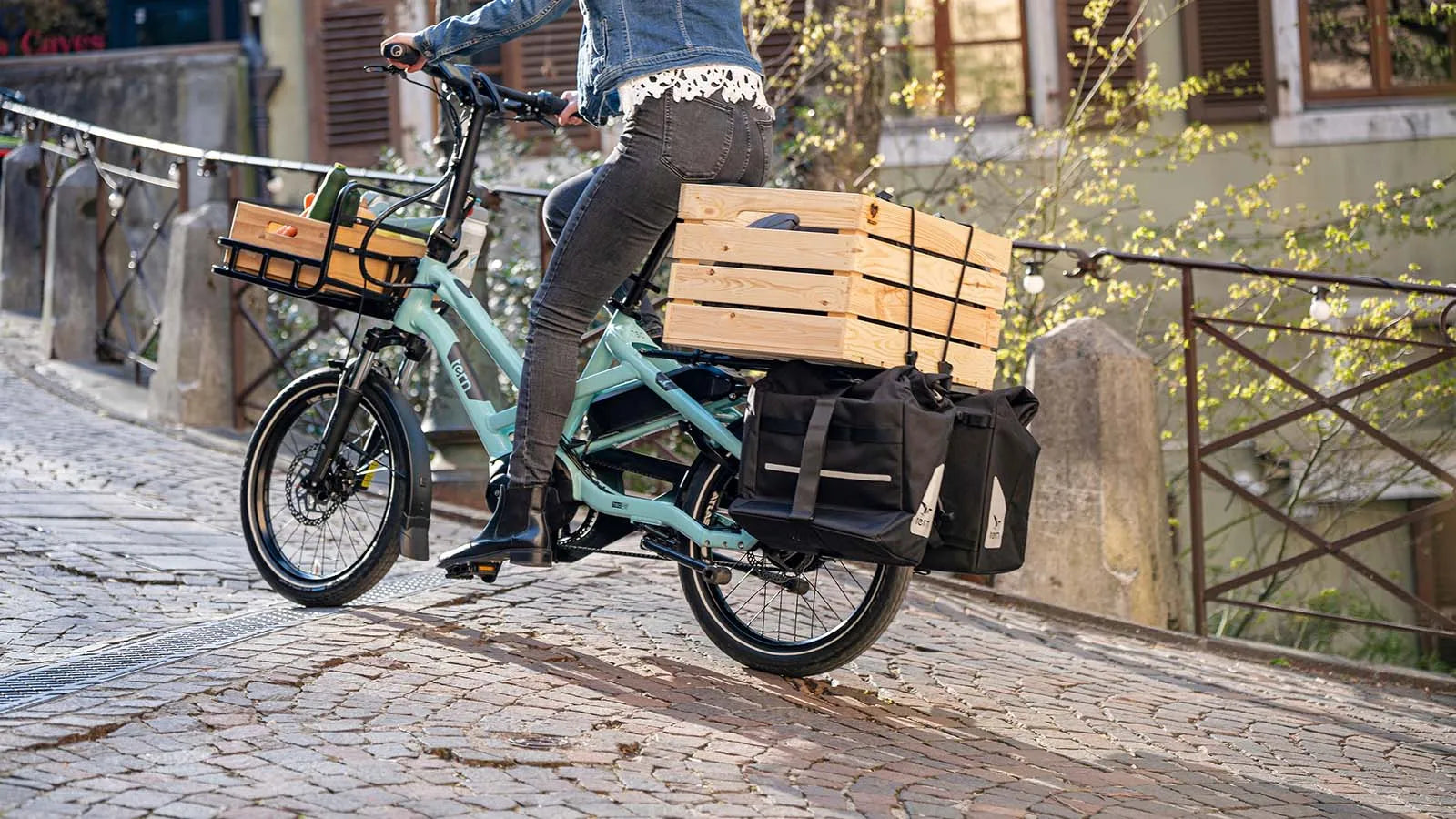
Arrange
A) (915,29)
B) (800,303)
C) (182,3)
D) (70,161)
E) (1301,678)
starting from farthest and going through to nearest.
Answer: (182,3) → (915,29) → (70,161) → (1301,678) → (800,303)

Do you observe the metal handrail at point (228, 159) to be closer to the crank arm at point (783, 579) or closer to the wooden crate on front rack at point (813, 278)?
the wooden crate on front rack at point (813, 278)

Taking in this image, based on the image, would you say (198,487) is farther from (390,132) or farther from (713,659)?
(390,132)

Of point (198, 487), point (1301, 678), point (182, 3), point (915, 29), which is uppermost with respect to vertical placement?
point (182, 3)

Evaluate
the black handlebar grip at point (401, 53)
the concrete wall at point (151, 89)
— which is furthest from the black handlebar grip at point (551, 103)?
the concrete wall at point (151, 89)

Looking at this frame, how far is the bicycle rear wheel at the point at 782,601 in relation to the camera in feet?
14.4

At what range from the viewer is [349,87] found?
15539 mm

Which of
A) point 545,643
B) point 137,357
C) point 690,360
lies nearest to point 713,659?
point 545,643

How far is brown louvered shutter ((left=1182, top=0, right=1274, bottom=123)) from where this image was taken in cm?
1421

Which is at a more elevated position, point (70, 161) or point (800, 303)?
point (70, 161)

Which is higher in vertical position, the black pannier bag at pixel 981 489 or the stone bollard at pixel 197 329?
the stone bollard at pixel 197 329

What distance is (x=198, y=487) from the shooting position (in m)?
7.63

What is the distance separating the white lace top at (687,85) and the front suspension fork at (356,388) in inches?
43.9

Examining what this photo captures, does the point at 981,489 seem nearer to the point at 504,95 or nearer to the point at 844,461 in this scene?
the point at 844,461

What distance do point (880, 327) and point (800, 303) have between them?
0.68 feet
